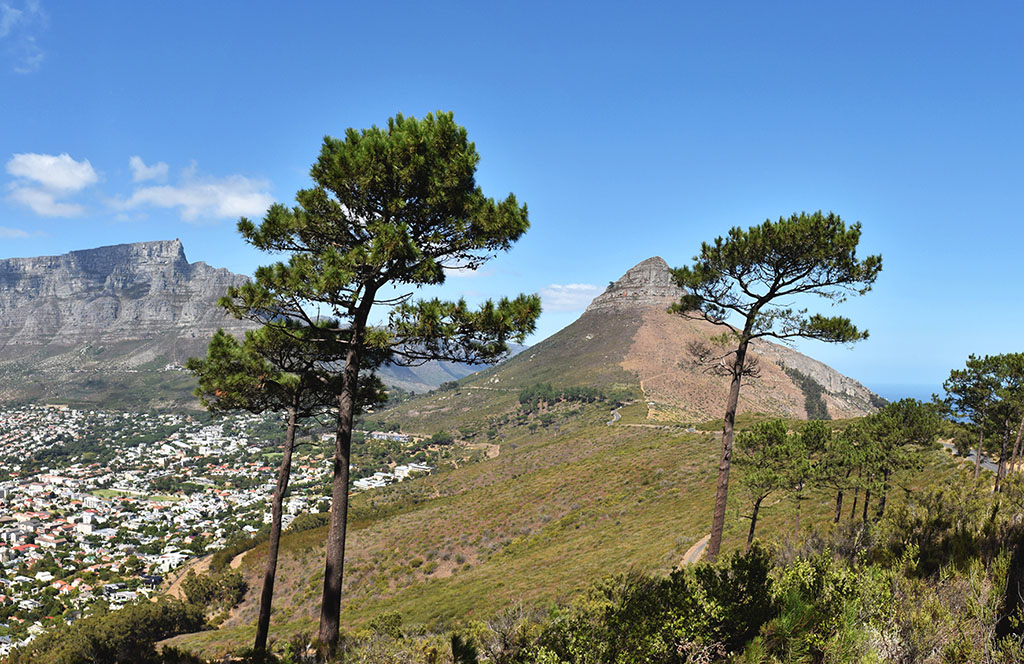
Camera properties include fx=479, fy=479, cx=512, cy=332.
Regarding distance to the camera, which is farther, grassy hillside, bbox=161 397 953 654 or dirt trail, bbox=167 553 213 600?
dirt trail, bbox=167 553 213 600

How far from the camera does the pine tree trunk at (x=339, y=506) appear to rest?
28.7ft

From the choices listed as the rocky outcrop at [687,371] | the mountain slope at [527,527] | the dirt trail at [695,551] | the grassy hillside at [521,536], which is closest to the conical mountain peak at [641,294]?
the rocky outcrop at [687,371]

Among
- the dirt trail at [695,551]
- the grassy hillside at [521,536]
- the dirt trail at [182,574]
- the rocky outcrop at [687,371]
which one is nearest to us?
the dirt trail at [695,551]

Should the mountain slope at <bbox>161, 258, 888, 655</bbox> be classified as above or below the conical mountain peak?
below

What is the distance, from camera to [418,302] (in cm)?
851

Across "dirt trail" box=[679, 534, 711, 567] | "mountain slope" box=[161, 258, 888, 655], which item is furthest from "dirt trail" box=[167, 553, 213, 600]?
"dirt trail" box=[679, 534, 711, 567]

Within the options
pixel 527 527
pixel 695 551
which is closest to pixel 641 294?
pixel 527 527

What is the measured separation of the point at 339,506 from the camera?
910cm

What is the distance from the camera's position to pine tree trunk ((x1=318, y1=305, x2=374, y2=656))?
874 centimetres

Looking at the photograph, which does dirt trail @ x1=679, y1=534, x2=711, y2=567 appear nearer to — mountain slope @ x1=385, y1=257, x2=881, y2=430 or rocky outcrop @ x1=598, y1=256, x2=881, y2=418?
rocky outcrop @ x1=598, y1=256, x2=881, y2=418

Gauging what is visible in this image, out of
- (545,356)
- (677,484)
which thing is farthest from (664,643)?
(545,356)

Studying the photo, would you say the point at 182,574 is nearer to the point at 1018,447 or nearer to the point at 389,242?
the point at 389,242

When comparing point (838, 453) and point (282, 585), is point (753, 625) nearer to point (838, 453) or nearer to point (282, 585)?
point (838, 453)

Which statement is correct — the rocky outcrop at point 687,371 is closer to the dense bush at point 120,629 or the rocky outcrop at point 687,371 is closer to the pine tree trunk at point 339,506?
the pine tree trunk at point 339,506
